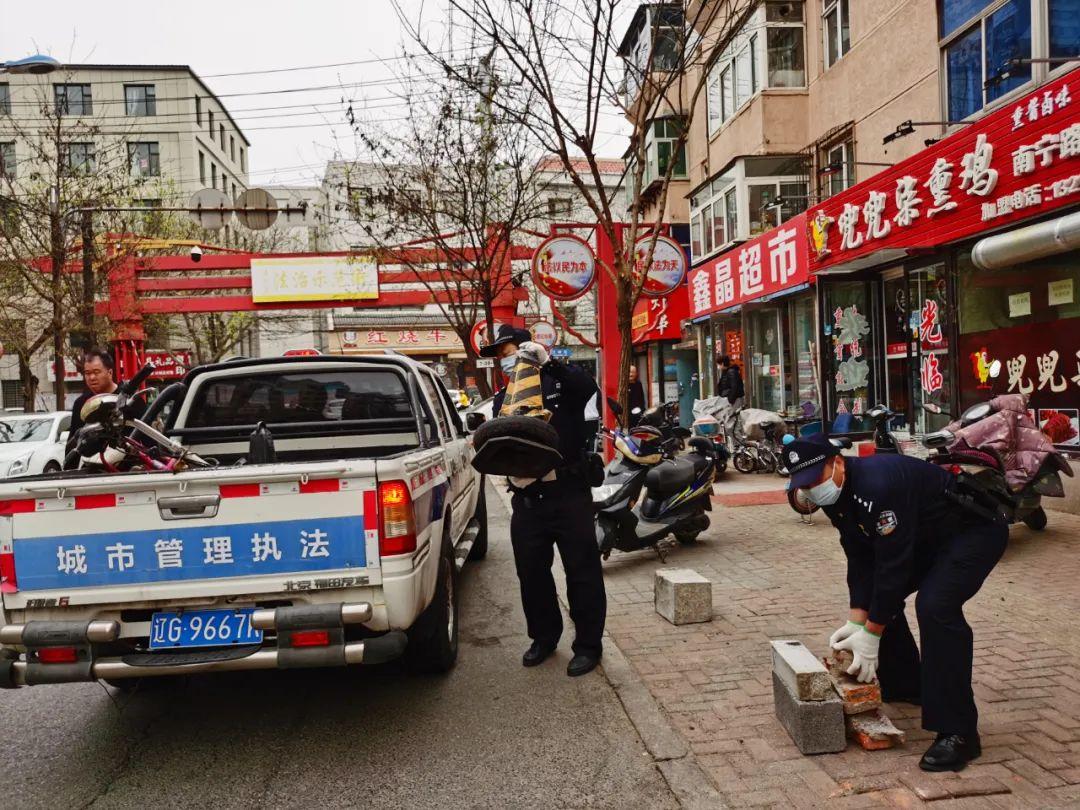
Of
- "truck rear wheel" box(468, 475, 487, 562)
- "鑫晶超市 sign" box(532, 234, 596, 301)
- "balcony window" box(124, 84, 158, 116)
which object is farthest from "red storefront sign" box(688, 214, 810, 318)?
"balcony window" box(124, 84, 158, 116)

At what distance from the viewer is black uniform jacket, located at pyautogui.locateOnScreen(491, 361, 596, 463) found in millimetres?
4695

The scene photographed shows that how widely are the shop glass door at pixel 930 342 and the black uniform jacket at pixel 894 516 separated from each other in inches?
286

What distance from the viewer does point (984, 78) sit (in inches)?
384

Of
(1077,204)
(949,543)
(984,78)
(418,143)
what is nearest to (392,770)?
(949,543)

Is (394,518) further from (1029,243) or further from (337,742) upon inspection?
(1029,243)

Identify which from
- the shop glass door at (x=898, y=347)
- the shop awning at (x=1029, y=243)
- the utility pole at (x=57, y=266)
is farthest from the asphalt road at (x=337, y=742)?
the utility pole at (x=57, y=266)

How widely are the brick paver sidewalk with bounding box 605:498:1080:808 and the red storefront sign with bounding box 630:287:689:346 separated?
1644cm

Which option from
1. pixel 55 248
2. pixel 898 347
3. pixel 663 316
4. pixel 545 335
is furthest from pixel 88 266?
pixel 898 347

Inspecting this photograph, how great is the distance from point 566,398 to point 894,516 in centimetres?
200

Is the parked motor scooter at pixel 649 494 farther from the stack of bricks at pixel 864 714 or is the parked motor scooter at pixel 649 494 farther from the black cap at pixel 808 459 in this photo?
the black cap at pixel 808 459

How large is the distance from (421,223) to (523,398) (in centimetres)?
1582

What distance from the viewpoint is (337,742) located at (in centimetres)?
387

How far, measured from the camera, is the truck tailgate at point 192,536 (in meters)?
3.54

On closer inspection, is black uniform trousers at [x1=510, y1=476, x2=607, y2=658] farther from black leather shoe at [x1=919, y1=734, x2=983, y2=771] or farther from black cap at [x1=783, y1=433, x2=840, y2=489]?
black leather shoe at [x1=919, y1=734, x2=983, y2=771]
